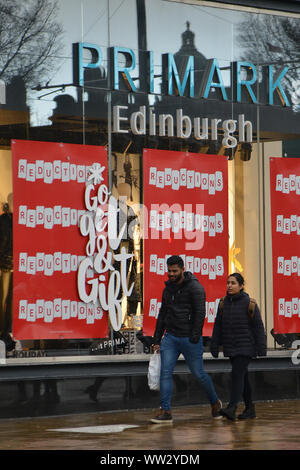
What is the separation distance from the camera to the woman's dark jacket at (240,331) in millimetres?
13453

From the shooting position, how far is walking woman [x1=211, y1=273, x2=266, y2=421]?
1341cm

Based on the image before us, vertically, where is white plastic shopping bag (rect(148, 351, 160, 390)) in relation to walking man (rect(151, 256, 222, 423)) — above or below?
below

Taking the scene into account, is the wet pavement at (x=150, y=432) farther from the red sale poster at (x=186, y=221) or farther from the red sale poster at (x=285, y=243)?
the red sale poster at (x=285, y=243)

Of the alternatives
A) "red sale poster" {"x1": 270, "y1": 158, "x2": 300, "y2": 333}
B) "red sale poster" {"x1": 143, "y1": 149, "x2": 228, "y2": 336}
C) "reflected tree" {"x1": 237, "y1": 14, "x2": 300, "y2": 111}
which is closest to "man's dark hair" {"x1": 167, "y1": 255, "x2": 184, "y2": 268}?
"red sale poster" {"x1": 143, "y1": 149, "x2": 228, "y2": 336}

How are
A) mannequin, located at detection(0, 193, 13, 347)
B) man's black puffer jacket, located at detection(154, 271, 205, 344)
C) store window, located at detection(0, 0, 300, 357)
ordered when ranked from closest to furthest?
1. man's black puffer jacket, located at detection(154, 271, 205, 344)
2. mannequin, located at detection(0, 193, 13, 347)
3. store window, located at detection(0, 0, 300, 357)

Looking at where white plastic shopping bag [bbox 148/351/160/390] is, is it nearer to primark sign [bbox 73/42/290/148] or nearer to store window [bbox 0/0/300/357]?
store window [bbox 0/0/300/357]

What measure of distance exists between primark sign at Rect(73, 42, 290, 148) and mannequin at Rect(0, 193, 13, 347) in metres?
2.10

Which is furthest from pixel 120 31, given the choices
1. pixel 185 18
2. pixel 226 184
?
pixel 226 184

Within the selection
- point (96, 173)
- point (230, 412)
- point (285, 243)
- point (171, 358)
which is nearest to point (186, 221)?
point (96, 173)

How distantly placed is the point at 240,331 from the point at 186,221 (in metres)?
3.03

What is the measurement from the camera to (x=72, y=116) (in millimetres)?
15156

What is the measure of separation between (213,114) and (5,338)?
4665mm

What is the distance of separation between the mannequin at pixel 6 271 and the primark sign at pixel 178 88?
210 cm
